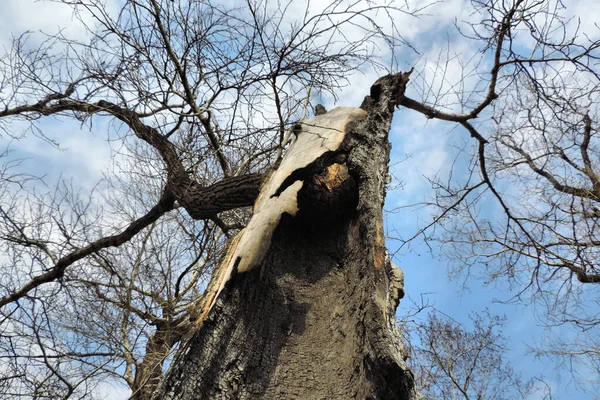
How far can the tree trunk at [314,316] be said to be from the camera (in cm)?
155

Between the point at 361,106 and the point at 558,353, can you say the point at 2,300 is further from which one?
→ the point at 558,353

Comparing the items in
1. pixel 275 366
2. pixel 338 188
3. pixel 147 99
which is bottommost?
pixel 275 366

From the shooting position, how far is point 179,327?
4.07 metres

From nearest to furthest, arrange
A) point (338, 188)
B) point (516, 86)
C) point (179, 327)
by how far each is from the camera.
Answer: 1. point (338, 188)
2. point (179, 327)
3. point (516, 86)

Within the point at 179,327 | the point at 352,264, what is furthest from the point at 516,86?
the point at 179,327

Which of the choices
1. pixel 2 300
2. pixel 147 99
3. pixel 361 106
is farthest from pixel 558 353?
pixel 2 300

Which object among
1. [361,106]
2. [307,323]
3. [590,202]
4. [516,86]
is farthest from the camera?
[590,202]

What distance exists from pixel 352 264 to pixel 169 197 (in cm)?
306

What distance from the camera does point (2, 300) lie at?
495cm

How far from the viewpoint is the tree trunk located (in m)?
1.55

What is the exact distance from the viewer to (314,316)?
1976 mm

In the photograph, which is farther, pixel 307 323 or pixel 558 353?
pixel 558 353

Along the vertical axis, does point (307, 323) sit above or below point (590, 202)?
below

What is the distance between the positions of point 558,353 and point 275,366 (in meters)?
7.07
